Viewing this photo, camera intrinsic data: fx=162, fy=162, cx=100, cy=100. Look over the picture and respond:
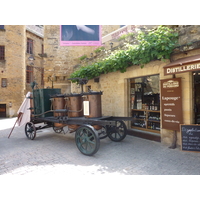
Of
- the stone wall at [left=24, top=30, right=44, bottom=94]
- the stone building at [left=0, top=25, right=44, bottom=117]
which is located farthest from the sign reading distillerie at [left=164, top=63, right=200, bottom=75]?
the stone wall at [left=24, top=30, right=44, bottom=94]

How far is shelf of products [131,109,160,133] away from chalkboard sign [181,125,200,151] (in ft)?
5.03

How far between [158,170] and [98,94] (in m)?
2.40

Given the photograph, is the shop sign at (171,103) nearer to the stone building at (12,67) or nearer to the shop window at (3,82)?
the stone building at (12,67)

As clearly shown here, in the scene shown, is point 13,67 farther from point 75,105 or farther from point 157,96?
point 157,96

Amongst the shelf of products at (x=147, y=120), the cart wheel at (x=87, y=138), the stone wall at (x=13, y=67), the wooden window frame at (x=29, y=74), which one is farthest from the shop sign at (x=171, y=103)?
the wooden window frame at (x=29, y=74)

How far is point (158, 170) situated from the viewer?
10.9ft

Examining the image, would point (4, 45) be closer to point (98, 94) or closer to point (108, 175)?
point (98, 94)

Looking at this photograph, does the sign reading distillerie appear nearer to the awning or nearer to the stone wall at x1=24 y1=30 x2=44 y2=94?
the awning

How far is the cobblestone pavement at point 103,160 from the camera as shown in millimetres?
3354

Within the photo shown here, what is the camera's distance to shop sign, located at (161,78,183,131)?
4613 mm

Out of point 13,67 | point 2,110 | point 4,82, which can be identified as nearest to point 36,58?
point 13,67

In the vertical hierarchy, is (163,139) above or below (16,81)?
below

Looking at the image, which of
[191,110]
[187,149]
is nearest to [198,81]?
[191,110]

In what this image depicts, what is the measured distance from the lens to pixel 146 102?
6.34 metres
